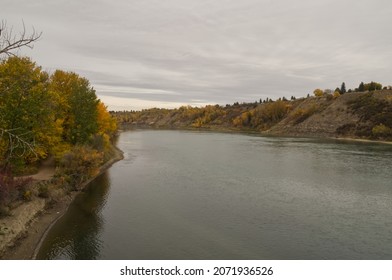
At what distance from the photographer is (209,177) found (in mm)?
45156

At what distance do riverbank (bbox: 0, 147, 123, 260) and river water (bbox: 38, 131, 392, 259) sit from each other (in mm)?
686

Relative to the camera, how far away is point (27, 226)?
24625 millimetres

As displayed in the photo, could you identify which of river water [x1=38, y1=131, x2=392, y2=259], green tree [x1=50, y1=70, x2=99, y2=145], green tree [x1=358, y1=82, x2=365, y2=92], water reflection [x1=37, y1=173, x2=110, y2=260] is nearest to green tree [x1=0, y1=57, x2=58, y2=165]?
water reflection [x1=37, y1=173, x2=110, y2=260]

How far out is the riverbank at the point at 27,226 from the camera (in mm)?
21188

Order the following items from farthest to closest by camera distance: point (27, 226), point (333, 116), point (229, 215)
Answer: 1. point (333, 116)
2. point (229, 215)
3. point (27, 226)

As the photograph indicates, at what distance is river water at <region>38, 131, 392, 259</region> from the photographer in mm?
22422

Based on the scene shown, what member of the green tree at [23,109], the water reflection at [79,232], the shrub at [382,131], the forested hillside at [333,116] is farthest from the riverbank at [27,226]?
the forested hillside at [333,116]

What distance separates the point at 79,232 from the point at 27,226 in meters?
3.57

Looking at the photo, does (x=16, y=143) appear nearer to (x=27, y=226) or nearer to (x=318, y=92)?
(x=27, y=226)

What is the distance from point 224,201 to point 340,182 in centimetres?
1772

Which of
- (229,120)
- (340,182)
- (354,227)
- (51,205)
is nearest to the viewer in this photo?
(354,227)

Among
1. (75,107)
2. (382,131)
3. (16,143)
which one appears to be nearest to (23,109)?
(16,143)
